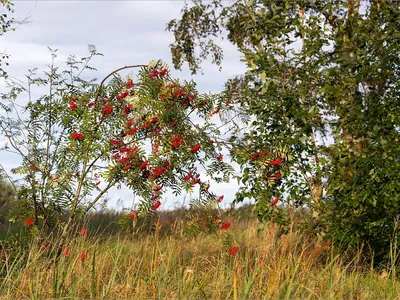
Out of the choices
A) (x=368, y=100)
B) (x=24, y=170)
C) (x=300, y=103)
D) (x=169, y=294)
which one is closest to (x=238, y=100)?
(x=300, y=103)

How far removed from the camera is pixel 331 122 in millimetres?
8734

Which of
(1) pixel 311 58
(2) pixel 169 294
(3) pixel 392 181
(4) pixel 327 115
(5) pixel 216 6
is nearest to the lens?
(2) pixel 169 294

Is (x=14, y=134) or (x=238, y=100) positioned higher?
(x=238, y=100)

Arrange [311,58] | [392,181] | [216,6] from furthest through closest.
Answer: [216,6]
[311,58]
[392,181]

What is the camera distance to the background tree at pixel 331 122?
7805mm

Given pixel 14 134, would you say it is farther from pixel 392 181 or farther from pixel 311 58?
pixel 392 181

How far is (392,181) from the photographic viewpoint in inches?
285

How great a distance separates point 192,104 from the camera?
793cm

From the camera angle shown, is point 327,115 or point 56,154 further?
point 327,115

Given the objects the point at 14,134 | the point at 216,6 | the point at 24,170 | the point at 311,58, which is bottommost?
the point at 24,170

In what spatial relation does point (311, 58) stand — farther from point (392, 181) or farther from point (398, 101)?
point (392, 181)

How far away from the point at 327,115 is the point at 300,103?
6.67 feet

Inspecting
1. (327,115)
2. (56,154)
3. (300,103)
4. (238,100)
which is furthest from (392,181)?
(56,154)

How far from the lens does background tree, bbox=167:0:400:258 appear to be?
25.6 feet
